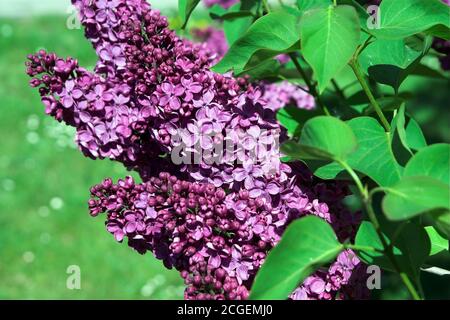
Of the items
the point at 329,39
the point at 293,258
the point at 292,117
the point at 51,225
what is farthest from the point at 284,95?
the point at 51,225

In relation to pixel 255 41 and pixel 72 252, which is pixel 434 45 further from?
pixel 72 252

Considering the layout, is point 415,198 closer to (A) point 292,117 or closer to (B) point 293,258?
(B) point 293,258

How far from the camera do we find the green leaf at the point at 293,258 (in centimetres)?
84

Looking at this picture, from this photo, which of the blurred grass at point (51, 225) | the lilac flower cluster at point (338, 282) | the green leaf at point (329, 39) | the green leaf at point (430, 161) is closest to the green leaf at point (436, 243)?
the lilac flower cluster at point (338, 282)

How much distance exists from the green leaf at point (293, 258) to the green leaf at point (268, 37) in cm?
29

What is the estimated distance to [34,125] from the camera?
14.3 feet

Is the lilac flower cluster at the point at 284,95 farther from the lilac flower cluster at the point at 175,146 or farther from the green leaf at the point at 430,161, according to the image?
the green leaf at the point at 430,161

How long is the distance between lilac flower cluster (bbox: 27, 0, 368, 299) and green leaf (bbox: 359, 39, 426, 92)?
0.18 m

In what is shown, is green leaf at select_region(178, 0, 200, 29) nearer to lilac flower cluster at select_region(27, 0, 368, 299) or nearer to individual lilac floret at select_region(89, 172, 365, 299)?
lilac flower cluster at select_region(27, 0, 368, 299)

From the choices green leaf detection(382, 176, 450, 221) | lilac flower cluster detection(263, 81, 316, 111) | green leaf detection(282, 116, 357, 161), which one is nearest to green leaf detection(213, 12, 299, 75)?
green leaf detection(282, 116, 357, 161)

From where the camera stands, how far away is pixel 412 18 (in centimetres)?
107

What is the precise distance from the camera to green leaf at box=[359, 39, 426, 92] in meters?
1.21

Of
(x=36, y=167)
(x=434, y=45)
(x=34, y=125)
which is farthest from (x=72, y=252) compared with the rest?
(x=434, y=45)
